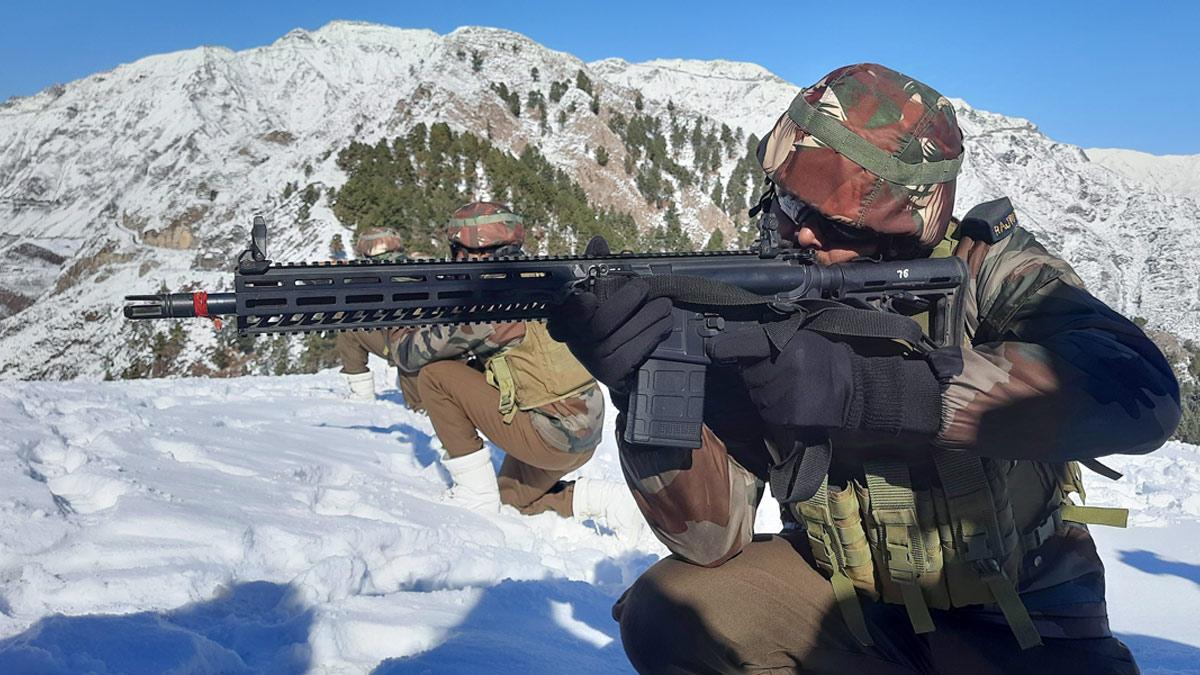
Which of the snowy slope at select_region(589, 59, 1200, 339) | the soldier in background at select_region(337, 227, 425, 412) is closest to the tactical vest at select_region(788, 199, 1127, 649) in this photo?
the soldier in background at select_region(337, 227, 425, 412)

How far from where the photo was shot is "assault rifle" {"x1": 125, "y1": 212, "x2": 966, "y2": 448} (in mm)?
1841

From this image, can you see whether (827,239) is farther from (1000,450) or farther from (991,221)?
(1000,450)

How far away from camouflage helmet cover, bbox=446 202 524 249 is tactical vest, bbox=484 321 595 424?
2.88 ft

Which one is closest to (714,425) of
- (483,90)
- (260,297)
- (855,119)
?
(855,119)

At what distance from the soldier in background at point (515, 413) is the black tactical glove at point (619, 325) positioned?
2.83 meters

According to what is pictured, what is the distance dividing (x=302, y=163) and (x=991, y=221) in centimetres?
4656

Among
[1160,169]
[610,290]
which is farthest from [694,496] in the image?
[1160,169]

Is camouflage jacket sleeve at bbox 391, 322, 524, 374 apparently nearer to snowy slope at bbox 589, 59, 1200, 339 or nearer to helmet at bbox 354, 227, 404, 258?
helmet at bbox 354, 227, 404, 258

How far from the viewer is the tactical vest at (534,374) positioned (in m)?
4.72

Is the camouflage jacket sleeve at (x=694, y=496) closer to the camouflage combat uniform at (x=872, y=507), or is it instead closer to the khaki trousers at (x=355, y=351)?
the camouflage combat uniform at (x=872, y=507)

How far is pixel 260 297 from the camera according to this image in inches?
72.0

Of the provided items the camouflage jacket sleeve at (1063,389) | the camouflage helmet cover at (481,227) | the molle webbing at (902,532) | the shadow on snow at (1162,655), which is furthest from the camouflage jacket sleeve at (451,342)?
the shadow on snow at (1162,655)

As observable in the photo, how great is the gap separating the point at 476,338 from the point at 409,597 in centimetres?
211

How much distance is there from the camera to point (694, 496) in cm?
218
